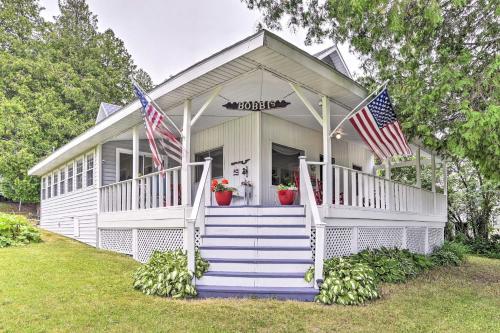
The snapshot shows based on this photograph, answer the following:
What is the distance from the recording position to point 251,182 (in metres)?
9.06

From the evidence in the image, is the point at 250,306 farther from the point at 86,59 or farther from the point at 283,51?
the point at 86,59

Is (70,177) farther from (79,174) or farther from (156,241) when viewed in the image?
(156,241)

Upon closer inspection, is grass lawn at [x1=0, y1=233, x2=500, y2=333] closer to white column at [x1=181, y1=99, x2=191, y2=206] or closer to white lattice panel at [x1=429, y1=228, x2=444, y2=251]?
white column at [x1=181, y1=99, x2=191, y2=206]

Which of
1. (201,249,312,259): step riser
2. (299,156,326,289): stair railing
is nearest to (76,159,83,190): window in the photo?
(201,249,312,259): step riser

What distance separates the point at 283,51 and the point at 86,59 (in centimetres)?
2398

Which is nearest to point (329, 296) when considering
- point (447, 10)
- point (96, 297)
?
point (96, 297)

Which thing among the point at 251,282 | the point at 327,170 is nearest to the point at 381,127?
the point at 327,170

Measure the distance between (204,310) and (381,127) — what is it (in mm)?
4320

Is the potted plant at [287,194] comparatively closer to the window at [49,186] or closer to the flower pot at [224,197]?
the flower pot at [224,197]

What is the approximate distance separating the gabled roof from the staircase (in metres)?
2.32

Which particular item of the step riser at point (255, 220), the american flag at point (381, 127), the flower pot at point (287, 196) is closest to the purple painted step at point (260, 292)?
the step riser at point (255, 220)

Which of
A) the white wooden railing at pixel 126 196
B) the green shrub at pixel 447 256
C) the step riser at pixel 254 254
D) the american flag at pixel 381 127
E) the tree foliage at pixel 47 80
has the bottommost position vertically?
the green shrub at pixel 447 256

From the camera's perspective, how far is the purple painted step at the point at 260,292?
18.0 feet

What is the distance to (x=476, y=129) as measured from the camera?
5.82 m
